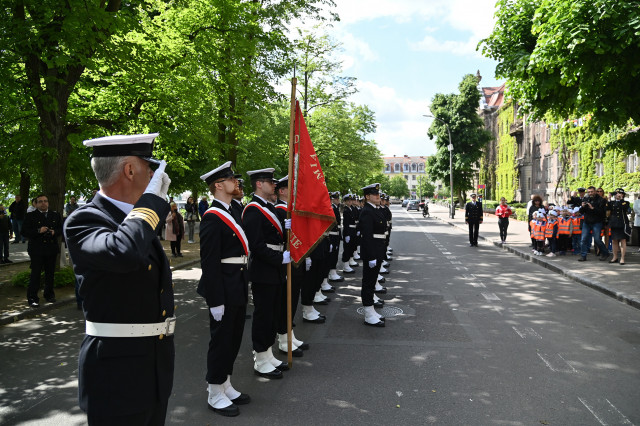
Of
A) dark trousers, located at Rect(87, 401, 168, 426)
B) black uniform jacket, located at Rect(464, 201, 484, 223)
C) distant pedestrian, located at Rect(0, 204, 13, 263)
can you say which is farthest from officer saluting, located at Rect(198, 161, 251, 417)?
black uniform jacket, located at Rect(464, 201, 484, 223)

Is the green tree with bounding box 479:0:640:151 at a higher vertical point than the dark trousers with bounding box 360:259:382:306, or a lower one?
higher

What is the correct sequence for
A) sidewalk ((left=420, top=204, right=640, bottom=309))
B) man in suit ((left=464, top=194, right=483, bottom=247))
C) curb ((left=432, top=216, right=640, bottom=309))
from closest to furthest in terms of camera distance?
curb ((left=432, top=216, right=640, bottom=309)), sidewalk ((left=420, top=204, right=640, bottom=309)), man in suit ((left=464, top=194, right=483, bottom=247))

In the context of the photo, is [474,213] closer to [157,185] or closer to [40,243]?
[40,243]

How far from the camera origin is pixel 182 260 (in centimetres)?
1449

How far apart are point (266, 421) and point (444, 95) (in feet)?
186

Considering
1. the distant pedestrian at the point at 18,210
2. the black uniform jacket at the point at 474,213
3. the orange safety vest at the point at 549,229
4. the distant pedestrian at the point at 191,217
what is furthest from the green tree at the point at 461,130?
the distant pedestrian at the point at 18,210

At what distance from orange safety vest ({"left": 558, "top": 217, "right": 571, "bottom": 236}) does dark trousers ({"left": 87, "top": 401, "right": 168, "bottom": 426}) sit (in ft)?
48.4

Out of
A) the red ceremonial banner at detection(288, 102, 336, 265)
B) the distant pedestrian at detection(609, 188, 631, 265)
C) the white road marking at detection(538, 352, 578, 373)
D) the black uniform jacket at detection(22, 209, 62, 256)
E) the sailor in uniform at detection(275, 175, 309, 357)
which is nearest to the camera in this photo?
the white road marking at detection(538, 352, 578, 373)

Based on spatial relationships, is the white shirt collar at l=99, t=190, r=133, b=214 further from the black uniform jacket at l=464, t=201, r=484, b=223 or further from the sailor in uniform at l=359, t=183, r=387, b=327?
the black uniform jacket at l=464, t=201, r=484, b=223

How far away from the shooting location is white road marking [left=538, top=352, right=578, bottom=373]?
495 cm

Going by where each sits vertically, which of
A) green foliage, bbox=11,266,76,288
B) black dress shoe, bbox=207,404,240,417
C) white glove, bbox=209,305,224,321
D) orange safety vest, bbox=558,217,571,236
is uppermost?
orange safety vest, bbox=558,217,571,236

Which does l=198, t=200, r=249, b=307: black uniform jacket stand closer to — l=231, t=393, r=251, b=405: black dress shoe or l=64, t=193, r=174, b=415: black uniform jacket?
l=231, t=393, r=251, b=405: black dress shoe

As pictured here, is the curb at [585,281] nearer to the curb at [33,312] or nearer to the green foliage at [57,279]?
the curb at [33,312]

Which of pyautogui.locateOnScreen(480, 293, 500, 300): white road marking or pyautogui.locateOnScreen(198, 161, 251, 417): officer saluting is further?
pyautogui.locateOnScreen(480, 293, 500, 300): white road marking
